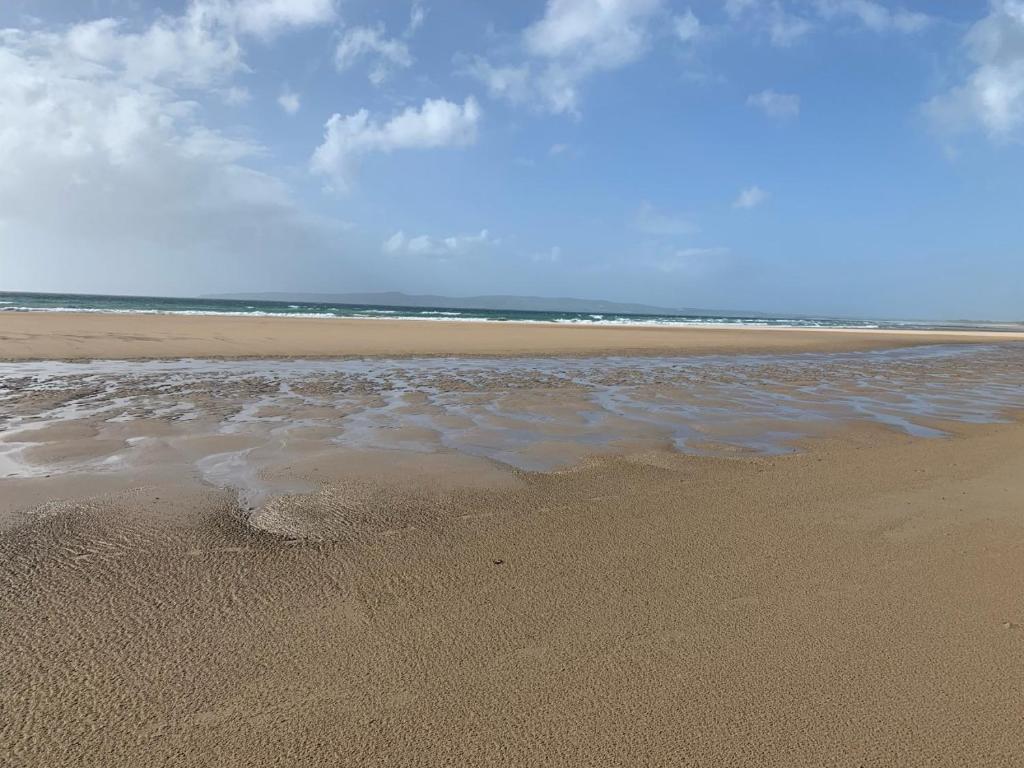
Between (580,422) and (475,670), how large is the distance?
6117 millimetres

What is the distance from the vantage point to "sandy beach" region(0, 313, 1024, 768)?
218cm

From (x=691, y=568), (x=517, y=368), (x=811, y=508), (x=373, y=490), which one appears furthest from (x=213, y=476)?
(x=517, y=368)

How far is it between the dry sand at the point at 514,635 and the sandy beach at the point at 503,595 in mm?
Result: 15

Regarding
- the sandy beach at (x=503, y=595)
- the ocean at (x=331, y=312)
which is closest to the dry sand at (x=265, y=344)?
the sandy beach at (x=503, y=595)

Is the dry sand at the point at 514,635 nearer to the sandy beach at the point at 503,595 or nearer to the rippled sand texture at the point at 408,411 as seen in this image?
the sandy beach at the point at 503,595

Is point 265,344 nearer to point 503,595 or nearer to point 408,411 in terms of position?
point 408,411

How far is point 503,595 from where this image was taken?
3.22m

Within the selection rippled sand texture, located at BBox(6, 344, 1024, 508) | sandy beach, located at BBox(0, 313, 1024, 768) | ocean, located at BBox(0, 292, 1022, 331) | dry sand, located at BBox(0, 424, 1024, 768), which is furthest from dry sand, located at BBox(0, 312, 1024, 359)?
ocean, located at BBox(0, 292, 1022, 331)

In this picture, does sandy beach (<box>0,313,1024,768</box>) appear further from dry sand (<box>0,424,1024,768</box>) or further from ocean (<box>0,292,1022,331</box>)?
ocean (<box>0,292,1022,331</box>)

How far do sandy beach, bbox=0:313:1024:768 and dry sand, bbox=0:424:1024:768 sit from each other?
0.05 ft

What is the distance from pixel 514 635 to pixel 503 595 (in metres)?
0.41

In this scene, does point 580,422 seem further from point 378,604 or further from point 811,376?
point 811,376

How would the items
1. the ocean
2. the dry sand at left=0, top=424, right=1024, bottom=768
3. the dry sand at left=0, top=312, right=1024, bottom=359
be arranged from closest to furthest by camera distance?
1. the dry sand at left=0, top=424, right=1024, bottom=768
2. the dry sand at left=0, top=312, right=1024, bottom=359
3. the ocean

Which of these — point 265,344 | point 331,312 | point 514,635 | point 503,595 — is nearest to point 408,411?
point 503,595
